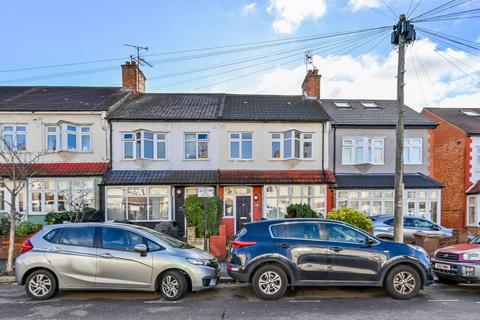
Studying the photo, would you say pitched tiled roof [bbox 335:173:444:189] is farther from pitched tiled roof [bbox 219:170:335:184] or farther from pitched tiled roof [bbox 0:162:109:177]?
pitched tiled roof [bbox 0:162:109:177]

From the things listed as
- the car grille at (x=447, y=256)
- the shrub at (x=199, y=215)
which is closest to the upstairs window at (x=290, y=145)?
the shrub at (x=199, y=215)

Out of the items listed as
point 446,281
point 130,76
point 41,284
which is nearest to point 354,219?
point 446,281

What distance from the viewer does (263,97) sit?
731 inches

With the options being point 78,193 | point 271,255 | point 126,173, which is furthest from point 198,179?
point 271,255

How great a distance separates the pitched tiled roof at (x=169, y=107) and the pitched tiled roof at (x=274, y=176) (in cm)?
316

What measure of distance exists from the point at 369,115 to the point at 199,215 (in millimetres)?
11734

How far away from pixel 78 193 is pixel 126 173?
96.5 inches

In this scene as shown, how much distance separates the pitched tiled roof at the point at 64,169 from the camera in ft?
46.1

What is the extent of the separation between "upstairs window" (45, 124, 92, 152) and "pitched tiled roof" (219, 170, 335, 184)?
23.5ft

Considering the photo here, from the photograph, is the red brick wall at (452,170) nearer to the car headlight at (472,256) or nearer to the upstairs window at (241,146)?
the upstairs window at (241,146)

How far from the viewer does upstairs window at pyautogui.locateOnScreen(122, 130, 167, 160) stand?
1496 cm

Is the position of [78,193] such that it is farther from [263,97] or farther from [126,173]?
[263,97]

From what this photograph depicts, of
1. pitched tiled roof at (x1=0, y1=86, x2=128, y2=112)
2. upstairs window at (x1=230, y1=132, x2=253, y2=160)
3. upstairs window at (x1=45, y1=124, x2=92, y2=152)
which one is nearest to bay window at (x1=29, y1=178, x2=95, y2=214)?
upstairs window at (x1=45, y1=124, x2=92, y2=152)

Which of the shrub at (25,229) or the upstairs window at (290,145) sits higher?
the upstairs window at (290,145)
